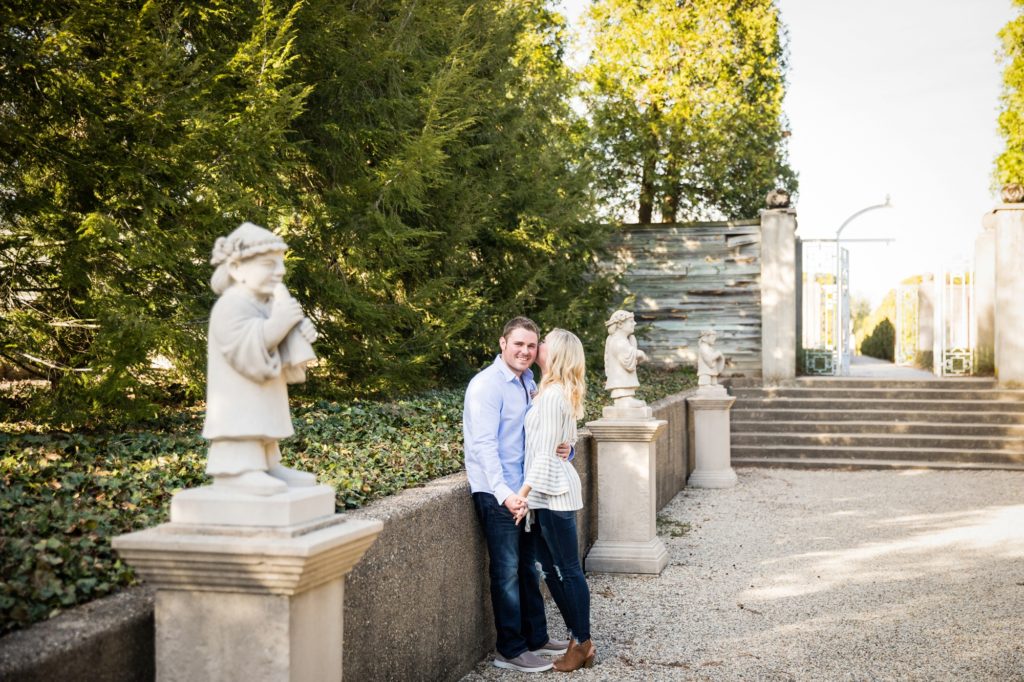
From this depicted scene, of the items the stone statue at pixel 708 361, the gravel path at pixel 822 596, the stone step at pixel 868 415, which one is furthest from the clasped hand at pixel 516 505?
the stone step at pixel 868 415

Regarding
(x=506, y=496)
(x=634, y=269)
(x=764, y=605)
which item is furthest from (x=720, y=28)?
(x=506, y=496)

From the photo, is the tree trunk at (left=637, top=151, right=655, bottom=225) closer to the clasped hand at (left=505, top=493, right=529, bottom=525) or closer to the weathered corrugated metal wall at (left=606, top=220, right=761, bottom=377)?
the weathered corrugated metal wall at (left=606, top=220, right=761, bottom=377)

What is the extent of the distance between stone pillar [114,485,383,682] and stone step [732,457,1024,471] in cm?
1158

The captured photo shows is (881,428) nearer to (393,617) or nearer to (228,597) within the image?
(393,617)

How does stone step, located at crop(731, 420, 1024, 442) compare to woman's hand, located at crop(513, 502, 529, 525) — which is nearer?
woman's hand, located at crop(513, 502, 529, 525)

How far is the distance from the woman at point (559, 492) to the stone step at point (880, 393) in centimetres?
1090

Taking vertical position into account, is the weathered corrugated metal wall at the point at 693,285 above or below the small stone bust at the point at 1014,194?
below

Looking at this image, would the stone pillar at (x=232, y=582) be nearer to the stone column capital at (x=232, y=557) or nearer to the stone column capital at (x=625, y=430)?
the stone column capital at (x=232, y=557)

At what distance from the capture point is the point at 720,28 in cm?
1844

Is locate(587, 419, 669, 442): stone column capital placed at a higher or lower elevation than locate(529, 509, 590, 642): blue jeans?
higher

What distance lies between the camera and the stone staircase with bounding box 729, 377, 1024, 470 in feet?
43.7

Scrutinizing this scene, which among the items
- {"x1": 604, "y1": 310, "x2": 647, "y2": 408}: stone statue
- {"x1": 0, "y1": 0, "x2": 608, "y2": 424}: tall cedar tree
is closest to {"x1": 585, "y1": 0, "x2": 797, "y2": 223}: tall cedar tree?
{"x1": 0, "y1": 0, "x2": 608, "y2": 424}: tall cedar tree

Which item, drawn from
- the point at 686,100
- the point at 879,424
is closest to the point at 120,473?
the point at 879,424

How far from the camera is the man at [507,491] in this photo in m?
4.73
